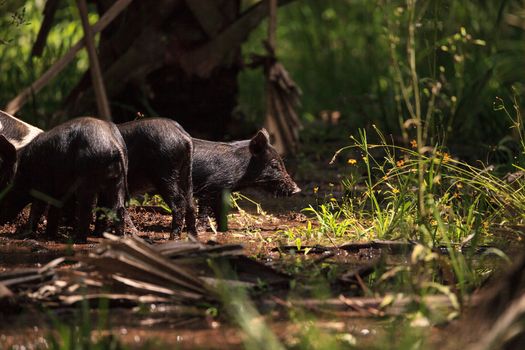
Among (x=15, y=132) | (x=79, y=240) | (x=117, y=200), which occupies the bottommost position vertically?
(x=79, y=240)

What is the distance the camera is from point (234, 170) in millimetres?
6914

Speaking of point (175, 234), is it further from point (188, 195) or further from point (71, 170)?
point (71, 170)

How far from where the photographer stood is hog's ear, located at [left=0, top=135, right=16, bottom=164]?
19.7 ft

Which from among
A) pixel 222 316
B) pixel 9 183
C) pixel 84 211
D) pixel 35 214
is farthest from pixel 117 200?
pixel 222 316

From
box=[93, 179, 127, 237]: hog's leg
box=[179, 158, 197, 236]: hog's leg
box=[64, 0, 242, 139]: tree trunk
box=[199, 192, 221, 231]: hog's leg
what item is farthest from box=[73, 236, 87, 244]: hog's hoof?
box=[64, 0, 242, 139]: tree trunk

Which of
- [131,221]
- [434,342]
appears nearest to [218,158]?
[131,221]

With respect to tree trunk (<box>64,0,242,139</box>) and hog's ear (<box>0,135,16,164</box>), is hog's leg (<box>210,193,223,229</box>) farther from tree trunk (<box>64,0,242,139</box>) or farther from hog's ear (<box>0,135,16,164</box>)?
tree trunk (<box>64,0,242,139</box>)

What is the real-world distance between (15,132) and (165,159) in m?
0.97

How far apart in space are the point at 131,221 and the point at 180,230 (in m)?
0.37

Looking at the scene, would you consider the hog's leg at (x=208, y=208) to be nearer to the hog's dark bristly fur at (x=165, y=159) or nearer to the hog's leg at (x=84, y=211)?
the hog's dark bristly fur at (x=165, y=159)

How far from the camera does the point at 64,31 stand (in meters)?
11.3

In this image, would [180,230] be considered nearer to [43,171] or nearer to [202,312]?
[43,171]

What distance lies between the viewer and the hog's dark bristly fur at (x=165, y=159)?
245 inches

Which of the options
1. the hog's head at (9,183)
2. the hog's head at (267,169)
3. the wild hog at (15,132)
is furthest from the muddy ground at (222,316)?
the wild hog at (15,132)
